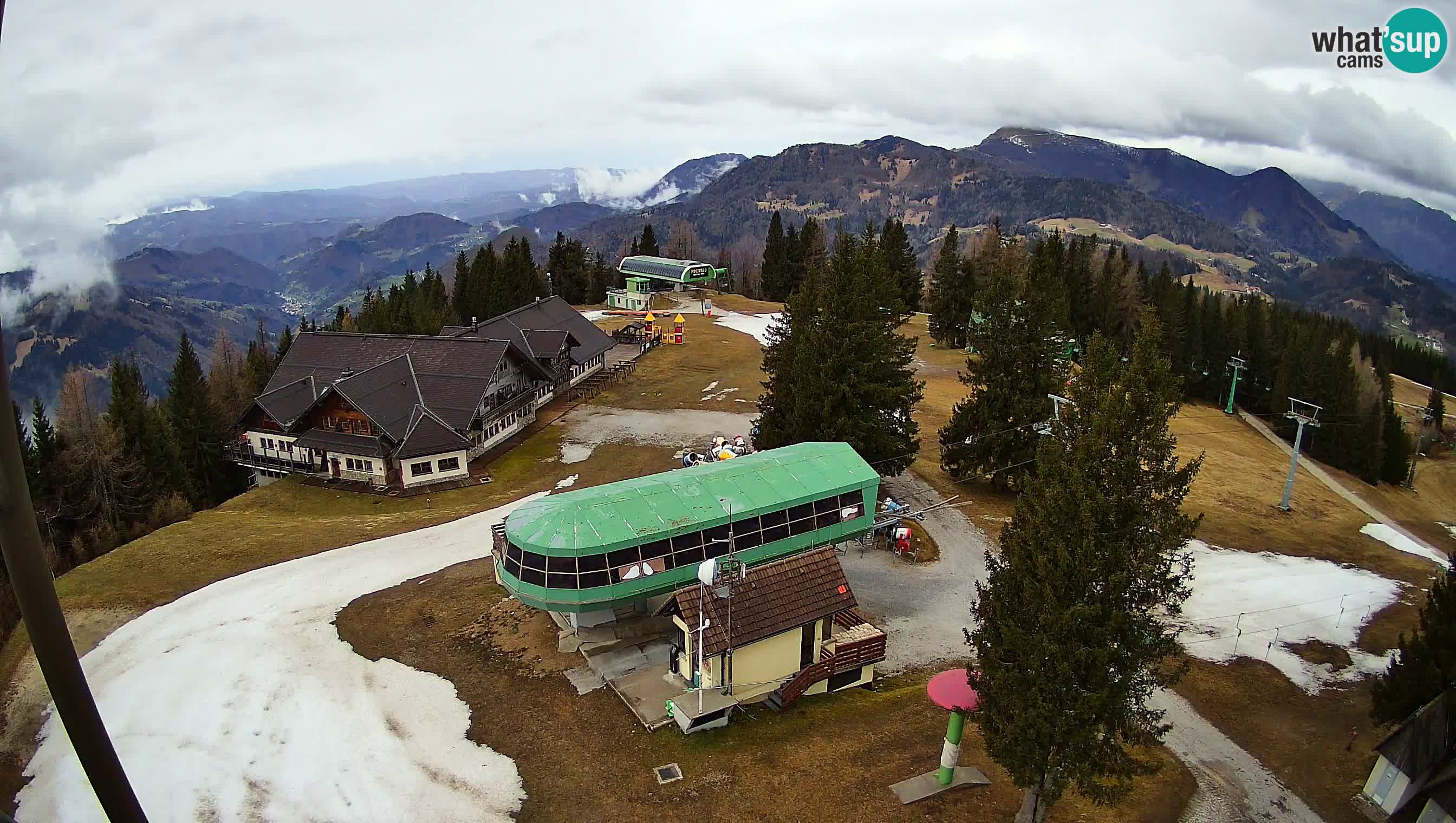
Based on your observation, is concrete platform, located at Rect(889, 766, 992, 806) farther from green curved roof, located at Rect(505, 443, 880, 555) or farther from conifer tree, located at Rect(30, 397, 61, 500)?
conifer tree, located at Rect(30, 397, 61, 500)

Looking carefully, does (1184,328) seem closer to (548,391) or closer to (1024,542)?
(548,391)

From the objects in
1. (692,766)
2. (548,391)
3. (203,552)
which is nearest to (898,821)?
(692,766)

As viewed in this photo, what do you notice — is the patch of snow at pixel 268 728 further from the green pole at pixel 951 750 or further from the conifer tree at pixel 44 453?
the conifer tree at pixel 44 453

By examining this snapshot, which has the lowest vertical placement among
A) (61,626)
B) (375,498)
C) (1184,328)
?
(375,498)

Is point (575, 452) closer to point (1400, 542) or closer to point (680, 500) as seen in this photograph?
point (680, 500)

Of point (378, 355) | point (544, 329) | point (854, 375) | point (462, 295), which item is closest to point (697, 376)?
point (544, 329)

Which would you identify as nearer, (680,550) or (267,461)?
A: (680,550)
